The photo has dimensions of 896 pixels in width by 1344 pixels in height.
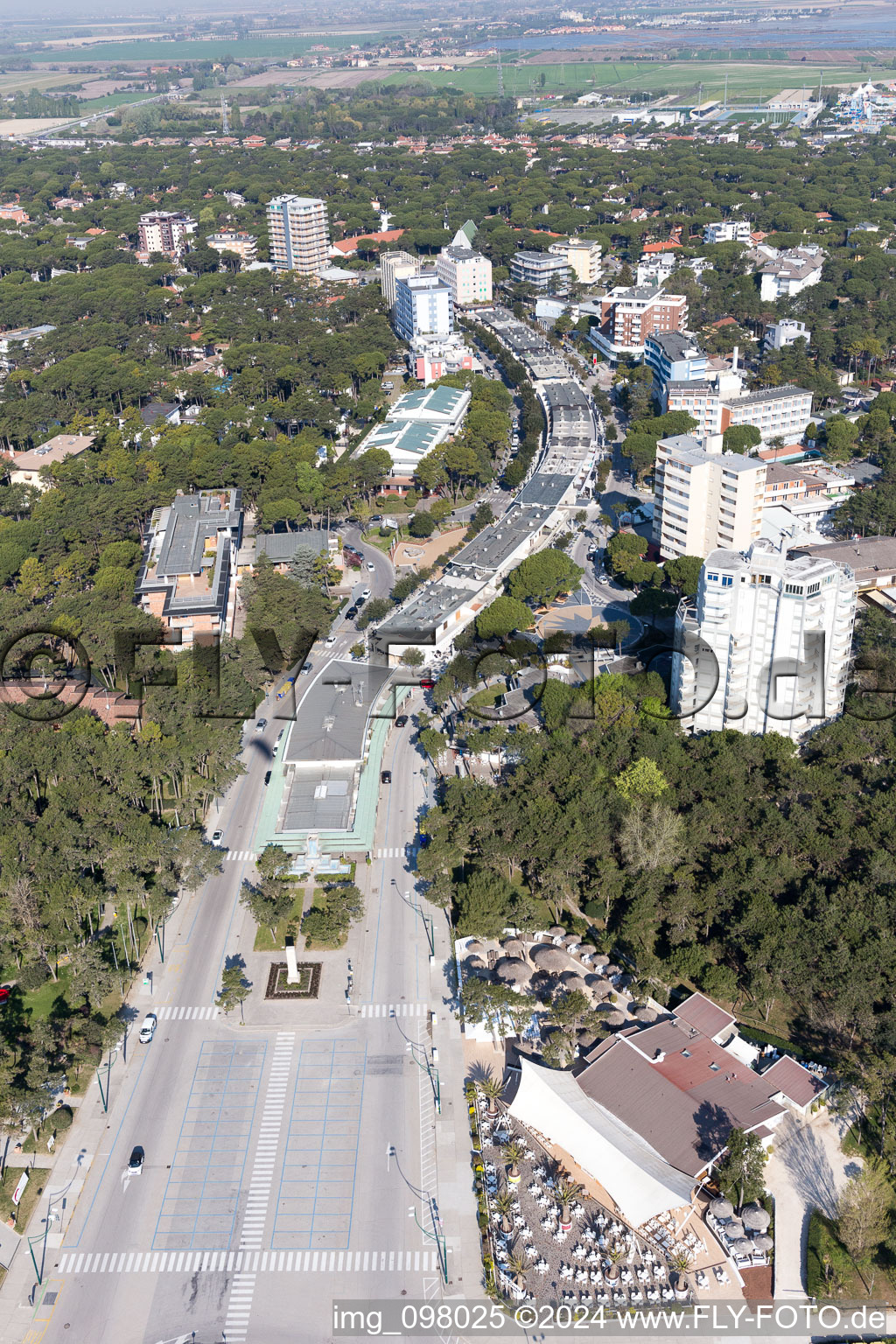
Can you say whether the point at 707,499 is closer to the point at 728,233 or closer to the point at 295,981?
the point at 295,981

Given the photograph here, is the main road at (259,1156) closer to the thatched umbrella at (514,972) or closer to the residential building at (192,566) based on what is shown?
the thatched umbrella at (514,972)

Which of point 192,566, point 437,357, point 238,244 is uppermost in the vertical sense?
point 238,244

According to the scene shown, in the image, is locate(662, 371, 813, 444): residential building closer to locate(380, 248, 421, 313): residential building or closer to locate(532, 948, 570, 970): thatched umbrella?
locate(380, 248, 421, 313): residential building

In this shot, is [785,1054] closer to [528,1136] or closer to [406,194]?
[528,1136]

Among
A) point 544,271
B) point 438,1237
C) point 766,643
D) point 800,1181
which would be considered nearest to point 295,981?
point 438,1237

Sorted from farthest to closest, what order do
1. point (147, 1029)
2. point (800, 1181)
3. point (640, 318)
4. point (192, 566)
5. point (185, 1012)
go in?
point (640, 318)
point (192, 566)
point (185, 1012)
point (147, 1029)
point (800, 1181)

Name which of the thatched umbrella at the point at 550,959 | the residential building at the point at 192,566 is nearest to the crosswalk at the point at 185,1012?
the thatched umbrella at the point at 550,959

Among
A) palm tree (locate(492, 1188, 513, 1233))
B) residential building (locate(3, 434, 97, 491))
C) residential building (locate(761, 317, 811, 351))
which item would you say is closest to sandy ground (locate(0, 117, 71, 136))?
residential building (locate(3, 434, 97, 491))
